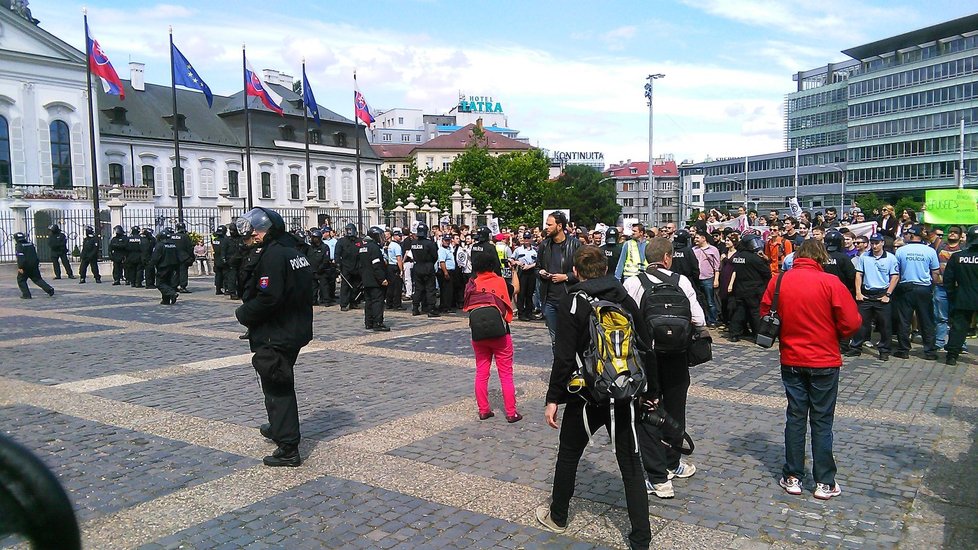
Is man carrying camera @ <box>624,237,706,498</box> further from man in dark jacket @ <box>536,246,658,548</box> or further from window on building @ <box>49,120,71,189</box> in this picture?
window on building @ <box>49,120,71,189</box>

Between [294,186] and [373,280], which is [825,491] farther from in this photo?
[294,186]

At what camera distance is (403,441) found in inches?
257

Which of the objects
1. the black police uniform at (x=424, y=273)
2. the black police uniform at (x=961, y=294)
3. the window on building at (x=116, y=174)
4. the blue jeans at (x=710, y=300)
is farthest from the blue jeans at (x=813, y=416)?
the window on building at (x=116, y=174)

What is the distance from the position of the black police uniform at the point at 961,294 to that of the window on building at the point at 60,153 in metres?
50.0

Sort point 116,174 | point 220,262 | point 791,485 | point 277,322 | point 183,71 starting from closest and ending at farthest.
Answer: point 791,485
point 277,322
point 220,262
point 183,71
point 116,174

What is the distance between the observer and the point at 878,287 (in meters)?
10.8

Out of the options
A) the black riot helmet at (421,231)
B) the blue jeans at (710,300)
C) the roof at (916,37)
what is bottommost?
the blue jeans at (710,300)

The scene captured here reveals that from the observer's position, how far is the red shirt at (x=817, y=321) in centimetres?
519

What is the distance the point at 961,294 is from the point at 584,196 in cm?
7960

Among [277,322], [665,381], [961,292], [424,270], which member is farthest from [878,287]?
[277,322]

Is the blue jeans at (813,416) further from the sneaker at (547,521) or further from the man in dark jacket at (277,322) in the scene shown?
the man in dark jacket at (277,322)

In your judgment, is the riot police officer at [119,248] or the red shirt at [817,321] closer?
the red shirt at [817,321]

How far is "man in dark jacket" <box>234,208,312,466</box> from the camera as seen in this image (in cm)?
576

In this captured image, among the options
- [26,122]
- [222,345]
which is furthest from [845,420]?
[26,122]
